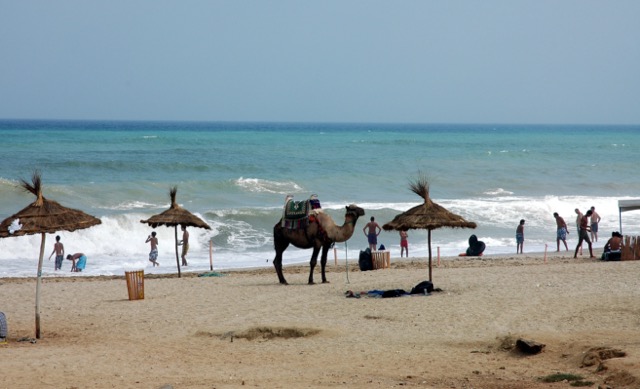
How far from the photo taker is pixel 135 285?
54.0ft

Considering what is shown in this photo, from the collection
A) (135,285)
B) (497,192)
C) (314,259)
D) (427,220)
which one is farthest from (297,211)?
(497,192)

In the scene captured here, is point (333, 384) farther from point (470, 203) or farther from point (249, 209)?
point (470, 203)

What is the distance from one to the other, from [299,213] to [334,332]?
16.3 ft

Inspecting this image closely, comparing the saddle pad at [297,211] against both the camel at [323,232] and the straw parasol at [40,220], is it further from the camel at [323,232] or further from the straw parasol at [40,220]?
the straw parasol at [40,220]

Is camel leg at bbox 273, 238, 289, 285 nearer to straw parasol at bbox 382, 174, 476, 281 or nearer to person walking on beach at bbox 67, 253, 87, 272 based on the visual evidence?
straw parasol at bbox 382, 174, 476, 281

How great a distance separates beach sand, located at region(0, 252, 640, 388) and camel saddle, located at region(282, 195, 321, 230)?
1.30 m

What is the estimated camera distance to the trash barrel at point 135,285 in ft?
53.7

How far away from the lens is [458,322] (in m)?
13.1

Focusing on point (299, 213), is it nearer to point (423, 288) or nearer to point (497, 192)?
point (423, 288)

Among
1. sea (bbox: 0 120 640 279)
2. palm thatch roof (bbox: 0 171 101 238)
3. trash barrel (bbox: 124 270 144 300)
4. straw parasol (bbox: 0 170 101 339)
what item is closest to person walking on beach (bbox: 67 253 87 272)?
sea (bbox: 0 120 640 279)

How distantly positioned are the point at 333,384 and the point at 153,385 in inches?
83.7

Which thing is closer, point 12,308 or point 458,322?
point 458,322

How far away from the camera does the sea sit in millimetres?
26938

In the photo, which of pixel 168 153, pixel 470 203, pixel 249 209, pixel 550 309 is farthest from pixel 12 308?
pixel 168 153
